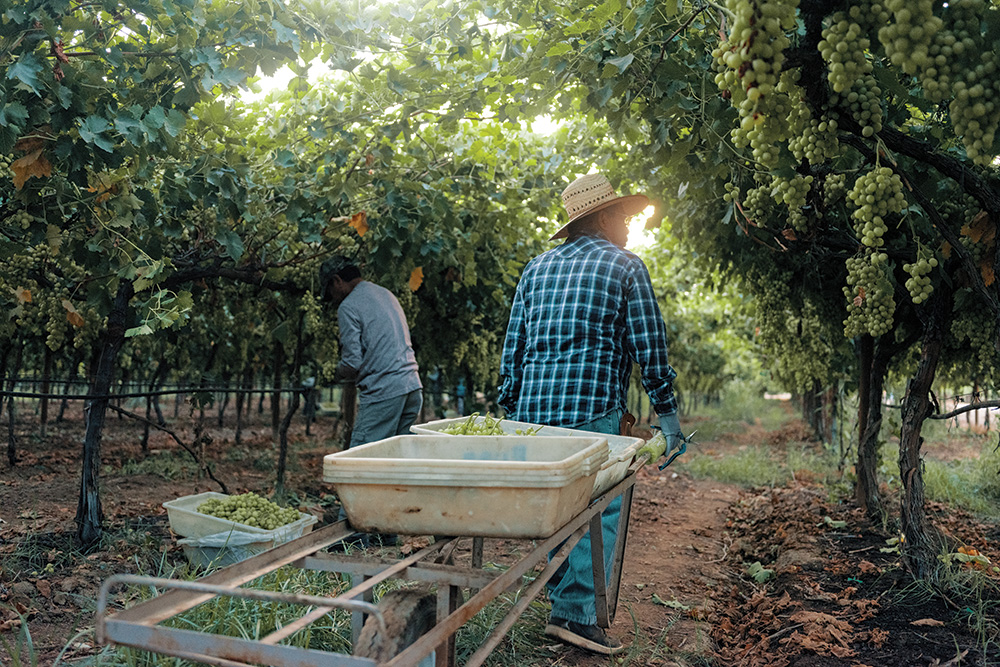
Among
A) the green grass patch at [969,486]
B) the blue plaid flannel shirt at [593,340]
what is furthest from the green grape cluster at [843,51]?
the green grass patch at [969,486]

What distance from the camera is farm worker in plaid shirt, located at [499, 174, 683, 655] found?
118 inches

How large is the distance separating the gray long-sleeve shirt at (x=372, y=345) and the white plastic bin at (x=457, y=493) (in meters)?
3.09

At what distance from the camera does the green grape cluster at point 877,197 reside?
2117 millimetres

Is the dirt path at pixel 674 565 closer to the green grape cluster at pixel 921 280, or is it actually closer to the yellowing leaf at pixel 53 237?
the green grape cluster at pixel 921 280

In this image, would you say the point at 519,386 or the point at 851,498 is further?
the point at 851,498

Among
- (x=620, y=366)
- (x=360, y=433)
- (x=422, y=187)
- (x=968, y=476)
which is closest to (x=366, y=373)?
(x=360, y=433)

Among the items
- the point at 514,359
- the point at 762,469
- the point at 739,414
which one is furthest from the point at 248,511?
the point at 739,414

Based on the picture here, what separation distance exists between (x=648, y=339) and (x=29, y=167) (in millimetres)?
2731

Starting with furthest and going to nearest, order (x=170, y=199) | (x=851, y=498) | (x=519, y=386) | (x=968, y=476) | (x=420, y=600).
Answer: (x=968, y=476) < (x=851, y=498) < (x=170, y=199) < (x=519, y=386) < (x=420, y=600)

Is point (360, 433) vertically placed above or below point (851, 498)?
above

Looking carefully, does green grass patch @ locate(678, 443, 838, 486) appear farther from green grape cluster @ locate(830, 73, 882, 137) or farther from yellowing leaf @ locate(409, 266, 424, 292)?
green grape cluster @ locate(830, 73, 882, 137)

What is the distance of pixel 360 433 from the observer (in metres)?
4.79

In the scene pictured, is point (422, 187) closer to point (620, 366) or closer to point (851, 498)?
point (620, 366)

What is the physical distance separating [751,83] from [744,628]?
280 cm
